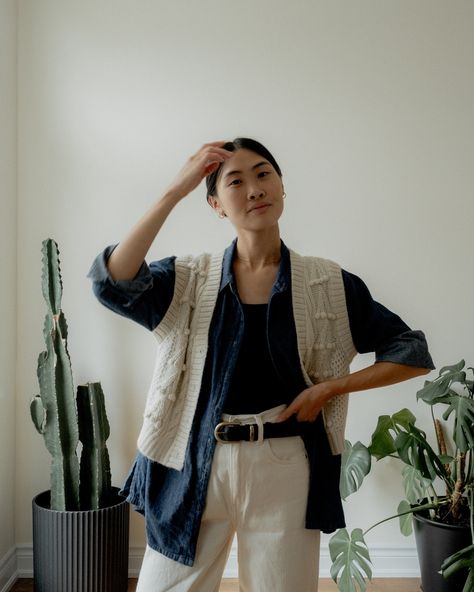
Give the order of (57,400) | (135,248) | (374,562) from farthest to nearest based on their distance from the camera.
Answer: (374,562)
(57,400)
(135,248)

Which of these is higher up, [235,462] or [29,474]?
[235,462]

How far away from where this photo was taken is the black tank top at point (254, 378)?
1306mm

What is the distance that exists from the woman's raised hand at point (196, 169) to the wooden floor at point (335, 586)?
72.9 inches

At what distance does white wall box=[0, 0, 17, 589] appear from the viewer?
251 centimetres

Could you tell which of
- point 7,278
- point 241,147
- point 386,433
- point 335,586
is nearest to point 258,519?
point 241,147

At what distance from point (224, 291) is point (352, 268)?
4.59ft

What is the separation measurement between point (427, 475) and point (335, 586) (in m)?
0.69

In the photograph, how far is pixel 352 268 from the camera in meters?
2.68

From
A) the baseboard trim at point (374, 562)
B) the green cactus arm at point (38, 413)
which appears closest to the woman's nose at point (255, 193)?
the green cactus arm at point (38, 413)

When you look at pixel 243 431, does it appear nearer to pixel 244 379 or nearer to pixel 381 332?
pixel 244 379

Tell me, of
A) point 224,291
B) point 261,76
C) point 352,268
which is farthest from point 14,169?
point 224,291

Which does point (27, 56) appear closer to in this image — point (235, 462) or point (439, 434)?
point (235, 462)

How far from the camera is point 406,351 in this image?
138cm

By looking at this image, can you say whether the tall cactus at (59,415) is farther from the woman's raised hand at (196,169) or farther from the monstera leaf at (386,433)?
the woman's raised hand at (196,169)
